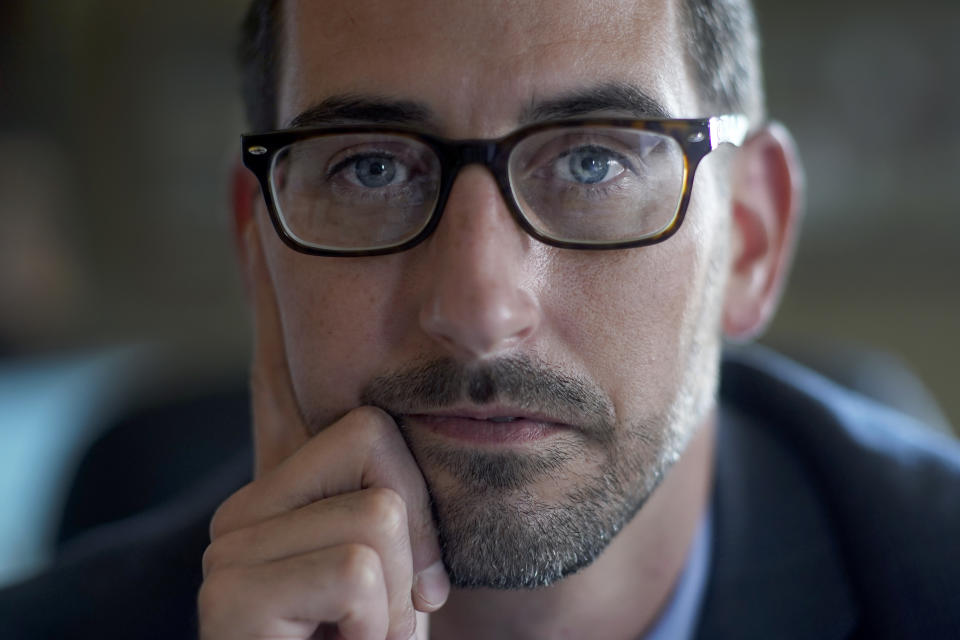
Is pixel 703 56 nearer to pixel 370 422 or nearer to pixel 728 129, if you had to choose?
pixel 728 129

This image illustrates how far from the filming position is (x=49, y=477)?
3.45 metres

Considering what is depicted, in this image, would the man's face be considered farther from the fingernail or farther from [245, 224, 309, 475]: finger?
[245, 224, 309, 475]: finger

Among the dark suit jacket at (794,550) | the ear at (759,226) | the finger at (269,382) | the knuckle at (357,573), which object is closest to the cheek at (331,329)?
the finger at (269,382)

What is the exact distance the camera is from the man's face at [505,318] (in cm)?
106

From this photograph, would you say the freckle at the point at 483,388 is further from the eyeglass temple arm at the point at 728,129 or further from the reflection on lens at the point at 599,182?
the eyeglass temple arm at the point at 728,129

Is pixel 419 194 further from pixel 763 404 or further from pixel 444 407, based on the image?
pixel 763 404

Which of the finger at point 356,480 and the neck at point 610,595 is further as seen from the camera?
the neck at point 610,595

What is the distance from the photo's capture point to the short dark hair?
49.6 inches

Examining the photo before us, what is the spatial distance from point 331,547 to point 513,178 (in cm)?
49

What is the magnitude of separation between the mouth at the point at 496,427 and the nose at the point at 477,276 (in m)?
0.09

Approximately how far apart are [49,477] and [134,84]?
1551 millimetres

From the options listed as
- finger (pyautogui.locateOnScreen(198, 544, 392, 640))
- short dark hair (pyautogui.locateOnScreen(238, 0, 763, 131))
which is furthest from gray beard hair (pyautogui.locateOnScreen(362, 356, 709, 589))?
short dark hair (pyautogui.locateOnScreen(238, 0, 763, 131))

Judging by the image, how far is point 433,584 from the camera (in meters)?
1.14

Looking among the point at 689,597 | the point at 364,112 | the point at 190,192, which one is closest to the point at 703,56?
the point at 364,112
